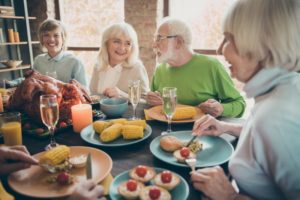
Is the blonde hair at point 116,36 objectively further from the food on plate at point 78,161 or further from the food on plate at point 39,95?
the food on plate at point 78,161

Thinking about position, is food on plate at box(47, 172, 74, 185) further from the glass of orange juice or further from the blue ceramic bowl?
the blue ceramic bowl

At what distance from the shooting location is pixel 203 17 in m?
4.09

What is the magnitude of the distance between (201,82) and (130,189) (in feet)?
4.59

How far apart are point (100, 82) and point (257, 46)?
2030mm

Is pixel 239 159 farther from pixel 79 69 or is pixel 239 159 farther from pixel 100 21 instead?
pixel 100 21

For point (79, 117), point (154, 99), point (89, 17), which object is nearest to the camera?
point (79, 117)

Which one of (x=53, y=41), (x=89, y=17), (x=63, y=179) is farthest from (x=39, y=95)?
(x=89, y=17)

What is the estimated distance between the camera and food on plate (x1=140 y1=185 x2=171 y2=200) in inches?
31.5

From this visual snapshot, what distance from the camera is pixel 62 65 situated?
317 centimetres

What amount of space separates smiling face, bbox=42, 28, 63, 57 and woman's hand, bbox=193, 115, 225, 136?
249cm

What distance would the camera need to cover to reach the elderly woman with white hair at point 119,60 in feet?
8.52

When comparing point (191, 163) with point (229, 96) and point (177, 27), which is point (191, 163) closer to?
point (229, 96)

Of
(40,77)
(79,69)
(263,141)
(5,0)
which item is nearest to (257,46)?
(263,141)

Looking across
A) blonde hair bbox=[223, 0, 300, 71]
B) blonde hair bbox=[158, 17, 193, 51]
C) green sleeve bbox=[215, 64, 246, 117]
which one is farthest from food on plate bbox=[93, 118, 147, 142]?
blonde hair bbox=[158, 17, 193, 51]
